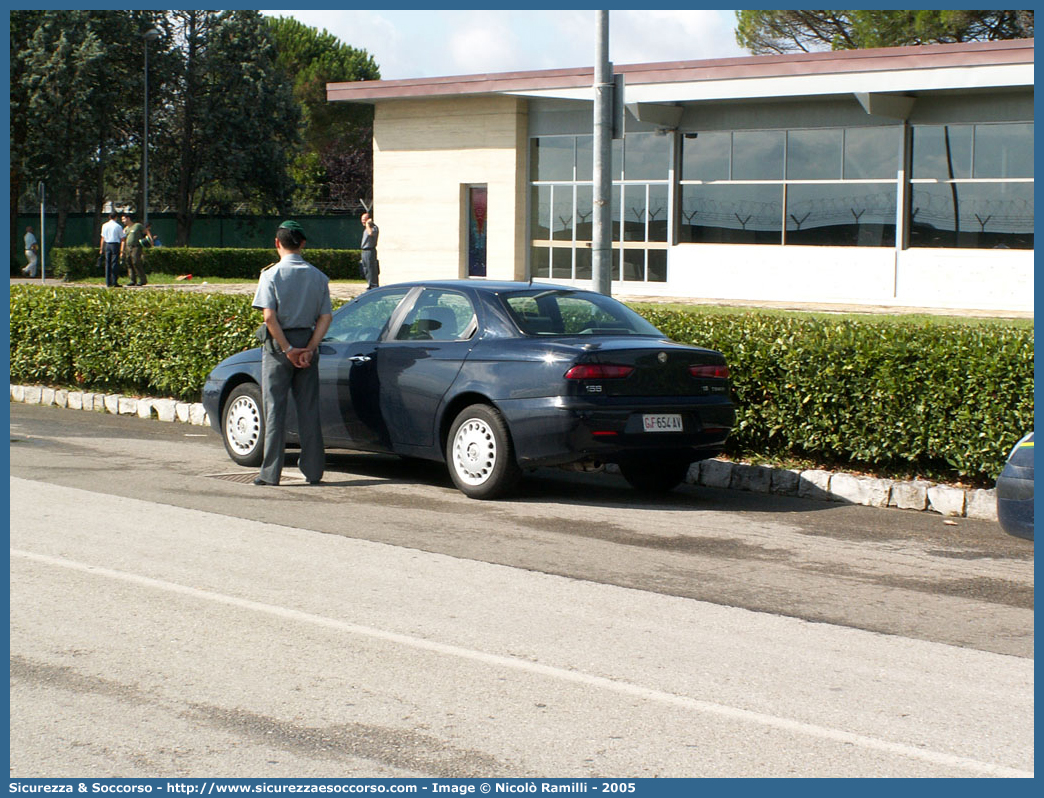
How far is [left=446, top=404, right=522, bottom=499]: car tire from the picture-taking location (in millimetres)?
9633

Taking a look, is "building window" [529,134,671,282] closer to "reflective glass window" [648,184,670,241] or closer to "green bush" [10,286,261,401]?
"reflective glass window" [648,184,670,241]

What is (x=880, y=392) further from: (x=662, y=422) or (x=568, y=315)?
(x=568, y=315)

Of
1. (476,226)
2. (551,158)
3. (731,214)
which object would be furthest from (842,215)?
(476,226)

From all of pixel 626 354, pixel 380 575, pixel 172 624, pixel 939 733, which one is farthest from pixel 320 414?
pixel 939 733

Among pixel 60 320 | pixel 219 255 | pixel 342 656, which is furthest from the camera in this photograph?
pixel 219 255

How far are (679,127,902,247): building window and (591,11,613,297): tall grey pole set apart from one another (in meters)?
15.0

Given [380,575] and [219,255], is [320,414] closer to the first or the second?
[380,575]

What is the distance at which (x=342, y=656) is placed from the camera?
5.71 metres

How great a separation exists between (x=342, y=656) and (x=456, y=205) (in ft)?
94.3

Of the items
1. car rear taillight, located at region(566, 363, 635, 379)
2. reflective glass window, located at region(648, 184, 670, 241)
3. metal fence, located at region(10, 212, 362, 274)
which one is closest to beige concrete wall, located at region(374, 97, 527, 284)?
reflective glass window, located at region(648, 184, 670, 241)

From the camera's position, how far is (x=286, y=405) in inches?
409

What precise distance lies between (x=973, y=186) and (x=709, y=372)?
1915 cm

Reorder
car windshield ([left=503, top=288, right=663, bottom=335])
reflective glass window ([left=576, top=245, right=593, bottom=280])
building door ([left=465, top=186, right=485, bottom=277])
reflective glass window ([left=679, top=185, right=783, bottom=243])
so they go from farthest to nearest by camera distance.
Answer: building door ([left=465, top=186, right=485, bottom=277]) → reflective glass window ([left=576, top=245, right=593, bottom=280]) → reflective glass window ([left=679, top=185, right=783, bottom=243]) → car windshield ([left=503, top=288, right=663, bottom=335])

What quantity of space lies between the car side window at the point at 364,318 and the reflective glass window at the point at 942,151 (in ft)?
63.0
